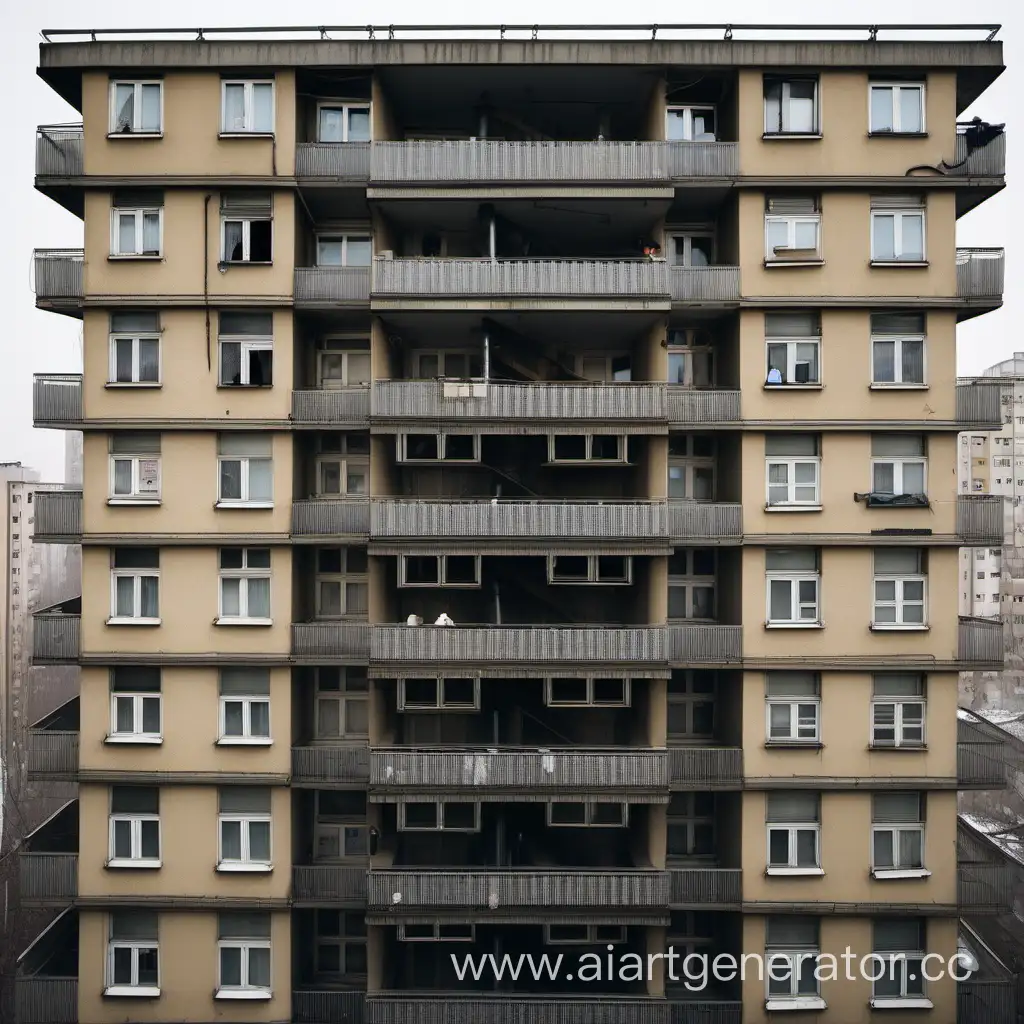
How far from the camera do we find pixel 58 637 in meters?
16.8

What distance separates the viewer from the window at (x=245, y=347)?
1672 cm

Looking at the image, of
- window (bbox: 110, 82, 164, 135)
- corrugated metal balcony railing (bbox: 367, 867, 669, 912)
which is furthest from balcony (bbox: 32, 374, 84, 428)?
corrugated metal balcony railing (bbox: 367, 867, 669, 912)

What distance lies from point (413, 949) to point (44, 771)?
909 centimetres

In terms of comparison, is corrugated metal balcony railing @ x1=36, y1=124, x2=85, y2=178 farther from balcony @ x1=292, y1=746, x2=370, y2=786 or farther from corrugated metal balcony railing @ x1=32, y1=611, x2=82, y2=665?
balcony @ x1=292, y1=746, x2=370, y2=786

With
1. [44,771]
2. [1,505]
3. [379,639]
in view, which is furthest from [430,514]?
[1,505]

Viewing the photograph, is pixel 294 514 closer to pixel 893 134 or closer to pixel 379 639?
pixel 379 639

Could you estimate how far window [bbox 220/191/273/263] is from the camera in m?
16.7

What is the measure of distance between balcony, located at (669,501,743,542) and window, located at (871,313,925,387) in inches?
172

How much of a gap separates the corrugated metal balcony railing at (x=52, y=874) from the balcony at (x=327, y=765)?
5141 millimetres

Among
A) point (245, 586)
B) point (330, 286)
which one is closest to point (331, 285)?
point (330, 286)

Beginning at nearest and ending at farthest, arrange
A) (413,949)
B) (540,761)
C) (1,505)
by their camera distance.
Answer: (540,761) → (413,949) → (1,505)

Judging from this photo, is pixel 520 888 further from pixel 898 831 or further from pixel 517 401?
pixel 517 401

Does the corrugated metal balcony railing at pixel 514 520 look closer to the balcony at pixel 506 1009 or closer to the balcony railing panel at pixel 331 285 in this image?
the balcony railing panel at pixel 331 285

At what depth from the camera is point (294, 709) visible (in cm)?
1669
